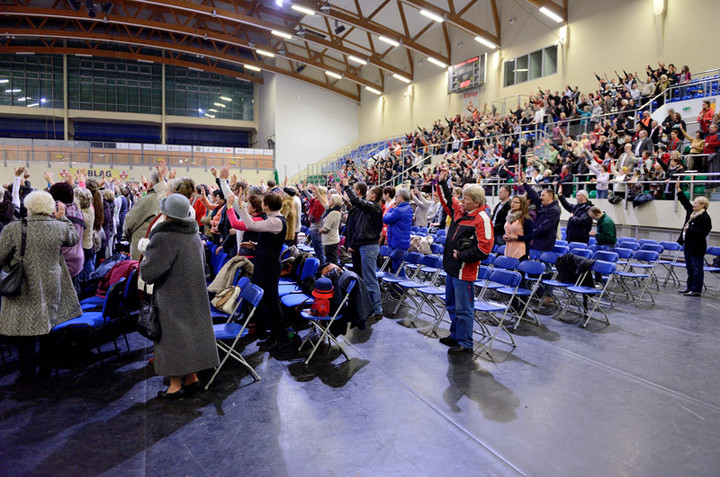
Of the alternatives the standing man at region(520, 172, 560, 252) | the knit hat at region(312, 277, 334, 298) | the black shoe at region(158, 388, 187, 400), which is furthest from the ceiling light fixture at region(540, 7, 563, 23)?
the black shoe at region(158, 388, 187, 400)

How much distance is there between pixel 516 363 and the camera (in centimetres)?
424

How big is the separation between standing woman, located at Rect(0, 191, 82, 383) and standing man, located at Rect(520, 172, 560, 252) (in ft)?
18.4

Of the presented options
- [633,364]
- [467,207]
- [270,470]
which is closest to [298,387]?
[270,470]

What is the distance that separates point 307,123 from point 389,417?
26775mm

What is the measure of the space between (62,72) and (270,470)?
32.8 metres

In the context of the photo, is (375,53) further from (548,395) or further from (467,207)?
(548,395)

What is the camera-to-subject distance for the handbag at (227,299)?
3.99 meters

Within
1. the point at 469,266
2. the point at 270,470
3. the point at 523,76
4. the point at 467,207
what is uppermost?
the point at 523,76

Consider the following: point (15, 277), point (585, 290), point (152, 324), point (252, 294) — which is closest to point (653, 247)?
point (585, 290)

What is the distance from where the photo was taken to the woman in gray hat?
3.12 metres

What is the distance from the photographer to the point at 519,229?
6.11 metres

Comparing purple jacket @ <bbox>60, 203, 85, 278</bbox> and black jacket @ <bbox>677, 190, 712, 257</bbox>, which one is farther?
black jacket @ <bbox>677, 190, 712, 257</bbox>

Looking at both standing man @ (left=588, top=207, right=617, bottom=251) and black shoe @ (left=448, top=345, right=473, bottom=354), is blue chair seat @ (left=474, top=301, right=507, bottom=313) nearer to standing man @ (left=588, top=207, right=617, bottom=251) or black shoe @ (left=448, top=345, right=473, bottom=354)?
black shoe @ (left=448, top=345, right=473, bottom=354)

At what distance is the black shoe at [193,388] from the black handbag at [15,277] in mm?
1440
